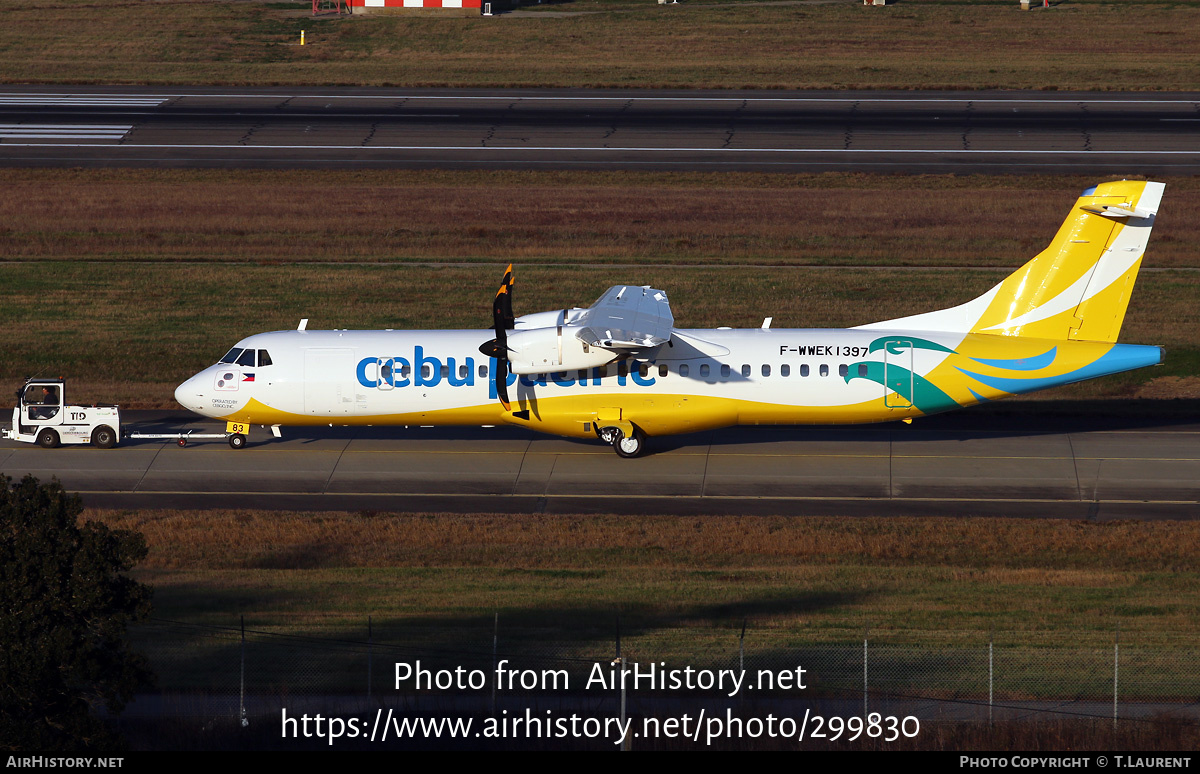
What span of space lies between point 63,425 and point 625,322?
1641cm

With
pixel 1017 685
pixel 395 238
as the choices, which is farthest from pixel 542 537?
pixel 395 238

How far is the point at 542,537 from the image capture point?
2959cm

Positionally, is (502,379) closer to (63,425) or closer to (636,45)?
(63,425)

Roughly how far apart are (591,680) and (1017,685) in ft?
21.3

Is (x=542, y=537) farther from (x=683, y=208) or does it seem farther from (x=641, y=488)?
(x=683, y=208)

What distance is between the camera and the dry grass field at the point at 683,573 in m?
23.8

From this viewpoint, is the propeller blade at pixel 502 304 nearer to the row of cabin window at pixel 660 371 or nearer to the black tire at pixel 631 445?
the row of cabin window at pixel 660 371

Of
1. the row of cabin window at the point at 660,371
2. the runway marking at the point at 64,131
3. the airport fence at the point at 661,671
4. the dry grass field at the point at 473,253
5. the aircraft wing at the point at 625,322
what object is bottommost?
the airport fence at the point at 661,671

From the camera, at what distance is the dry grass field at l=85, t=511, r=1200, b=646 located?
2378 centimetres

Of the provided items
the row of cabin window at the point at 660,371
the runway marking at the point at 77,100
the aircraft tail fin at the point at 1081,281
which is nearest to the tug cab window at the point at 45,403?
the row of cabin window at the point at 660,371

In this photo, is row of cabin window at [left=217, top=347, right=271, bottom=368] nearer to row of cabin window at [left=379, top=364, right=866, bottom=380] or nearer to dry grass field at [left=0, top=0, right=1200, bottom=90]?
row of cabin window at [left=379, top=364, right=866, bottom=380]

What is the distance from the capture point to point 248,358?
3556 centimetres

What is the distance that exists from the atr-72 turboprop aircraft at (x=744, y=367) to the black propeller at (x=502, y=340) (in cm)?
21

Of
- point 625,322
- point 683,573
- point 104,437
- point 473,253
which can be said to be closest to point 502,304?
point 625,322
